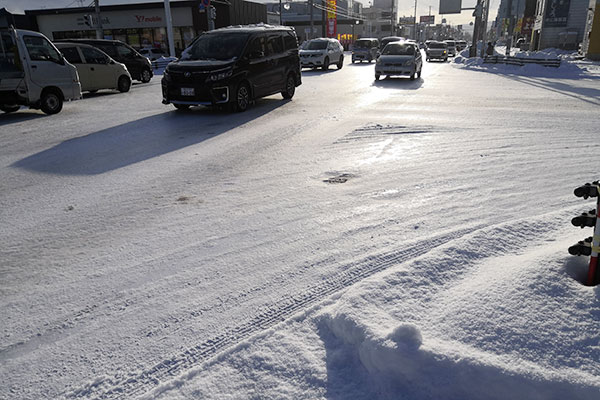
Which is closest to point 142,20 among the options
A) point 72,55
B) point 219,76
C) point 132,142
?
point 72,55

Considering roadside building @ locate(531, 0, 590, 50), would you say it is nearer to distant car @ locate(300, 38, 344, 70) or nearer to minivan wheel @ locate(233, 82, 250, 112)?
distant car @ locate(300, 38, 344, 70)

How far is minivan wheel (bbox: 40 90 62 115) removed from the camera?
413 inches

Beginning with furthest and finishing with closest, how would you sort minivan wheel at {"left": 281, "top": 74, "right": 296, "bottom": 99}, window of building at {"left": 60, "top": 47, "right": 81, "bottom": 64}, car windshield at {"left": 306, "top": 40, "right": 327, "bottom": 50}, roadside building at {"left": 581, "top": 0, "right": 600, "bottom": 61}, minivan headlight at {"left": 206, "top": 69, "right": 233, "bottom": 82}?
roadside building at {"left": 581, "top": 0, "right": 600, "bottom": 61} → car windshield at {"left": 306, "top": 40, "right": 327, "bottom": 50} → window of building at {"left": 60, "top": 47, "right": 81, "bottom": 64} → minivan wheel at {"left": 281, "top": 74, "right": 296, "bottom": 99} → minivan headlight at {"left": 206, "top": 69, "right": 233, "bottom": 82}

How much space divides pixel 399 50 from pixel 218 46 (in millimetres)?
10380

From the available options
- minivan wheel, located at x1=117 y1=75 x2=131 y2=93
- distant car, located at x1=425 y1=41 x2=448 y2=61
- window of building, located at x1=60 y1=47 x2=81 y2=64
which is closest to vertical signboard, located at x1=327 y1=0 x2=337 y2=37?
distant car, located at x1=425 y1=41 x2=448 y2=61

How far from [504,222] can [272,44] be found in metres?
9.71

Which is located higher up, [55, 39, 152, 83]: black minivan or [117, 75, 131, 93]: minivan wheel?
[55, 39, 152, 83]: black minivan

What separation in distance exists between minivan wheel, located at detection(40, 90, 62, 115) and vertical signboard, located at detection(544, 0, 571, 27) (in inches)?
1770

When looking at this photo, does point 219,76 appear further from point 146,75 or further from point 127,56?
point 146,75

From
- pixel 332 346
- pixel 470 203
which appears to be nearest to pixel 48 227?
pixel 332 346

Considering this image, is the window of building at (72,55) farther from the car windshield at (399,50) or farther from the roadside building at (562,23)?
the roadside building at (562,23)

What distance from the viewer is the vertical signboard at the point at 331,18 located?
76500 millimetres

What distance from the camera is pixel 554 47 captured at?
4300cm

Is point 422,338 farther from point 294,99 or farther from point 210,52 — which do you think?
point 294,99
